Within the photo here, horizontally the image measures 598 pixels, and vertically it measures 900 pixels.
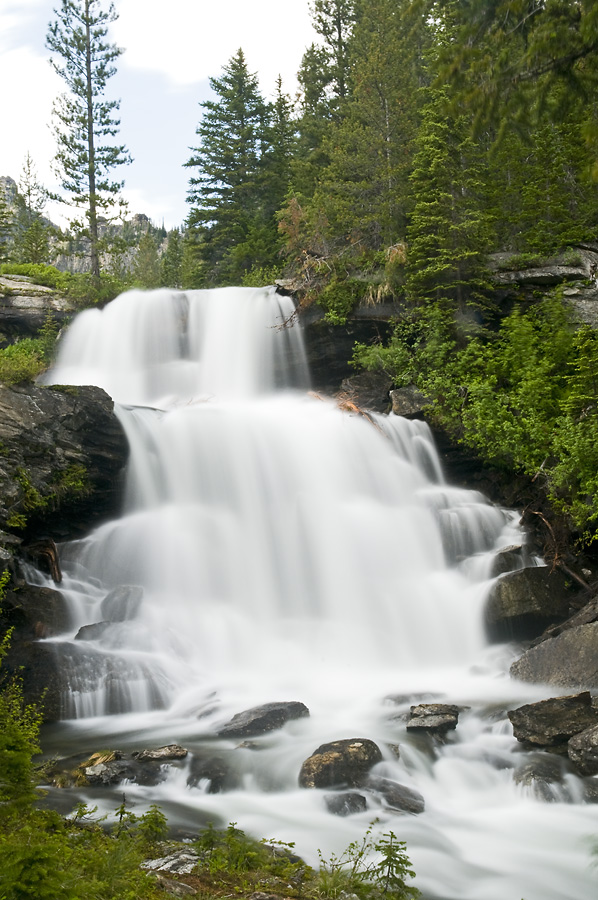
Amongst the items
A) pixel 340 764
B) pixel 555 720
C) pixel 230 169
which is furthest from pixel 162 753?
pixel 230 169

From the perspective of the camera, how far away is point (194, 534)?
520 inches

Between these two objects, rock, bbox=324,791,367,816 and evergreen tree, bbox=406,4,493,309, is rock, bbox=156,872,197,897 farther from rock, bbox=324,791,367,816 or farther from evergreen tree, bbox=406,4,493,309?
evergreen tree, bbox=406,4,493,309

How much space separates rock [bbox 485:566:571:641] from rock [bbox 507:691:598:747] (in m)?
3.52

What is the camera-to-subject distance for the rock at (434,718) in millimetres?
8312

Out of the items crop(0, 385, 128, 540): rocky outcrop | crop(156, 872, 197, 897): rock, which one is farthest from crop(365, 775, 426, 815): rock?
crop(0, 385, 128, 540): rocky outcrop

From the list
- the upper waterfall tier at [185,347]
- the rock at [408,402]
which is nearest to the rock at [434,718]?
the rock at [408,402]

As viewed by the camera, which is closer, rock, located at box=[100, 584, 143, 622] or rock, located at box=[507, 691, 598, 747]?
rock, located at box=[507, 691, 598, 747]

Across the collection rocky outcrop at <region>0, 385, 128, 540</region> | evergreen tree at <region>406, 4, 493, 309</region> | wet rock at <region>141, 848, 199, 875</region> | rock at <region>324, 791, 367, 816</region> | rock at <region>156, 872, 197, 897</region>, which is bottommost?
rock at <region>324, 791, 367, 816</region>

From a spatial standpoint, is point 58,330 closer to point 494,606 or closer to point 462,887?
point 494,606

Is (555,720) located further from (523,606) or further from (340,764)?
(523,606)

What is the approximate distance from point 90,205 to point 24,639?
1982 centimetres

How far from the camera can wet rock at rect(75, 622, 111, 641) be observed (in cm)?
1051

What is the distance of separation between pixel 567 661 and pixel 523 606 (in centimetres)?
209

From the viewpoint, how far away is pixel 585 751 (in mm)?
7051
